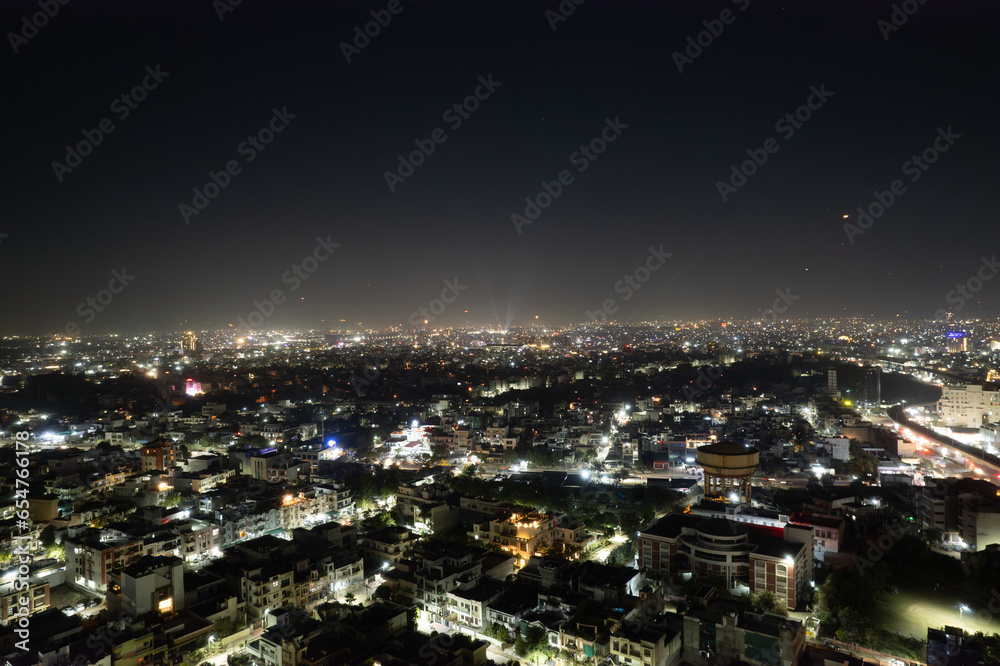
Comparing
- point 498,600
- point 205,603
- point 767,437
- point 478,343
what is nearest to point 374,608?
point 498,600

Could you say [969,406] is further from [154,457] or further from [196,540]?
[154,457]

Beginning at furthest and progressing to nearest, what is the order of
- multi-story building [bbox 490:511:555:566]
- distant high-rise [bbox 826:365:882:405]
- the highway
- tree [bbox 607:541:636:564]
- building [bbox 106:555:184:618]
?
distant high-rise [bbox 826:365:882:405] < the highway < multi-story building [bbox 490:511:555:566] < tree [bbox 607:541:636:564] < building [bbox 106:555:184:618]

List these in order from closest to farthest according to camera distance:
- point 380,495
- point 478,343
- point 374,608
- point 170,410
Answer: point 374,608
point 380,495
point 170,410
point 478,343

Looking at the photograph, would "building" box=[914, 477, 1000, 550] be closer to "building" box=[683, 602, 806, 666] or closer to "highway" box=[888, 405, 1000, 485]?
"highway" box=[888, 405, 1000, 485]

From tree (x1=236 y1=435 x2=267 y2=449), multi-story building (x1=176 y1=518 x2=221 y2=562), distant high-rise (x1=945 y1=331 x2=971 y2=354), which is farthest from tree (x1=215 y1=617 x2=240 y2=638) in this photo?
distant high-rise (x1=945 y1=331 x2=971 y2=354)

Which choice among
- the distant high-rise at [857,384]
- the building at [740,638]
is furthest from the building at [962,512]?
the distant high-rise at [857,384]

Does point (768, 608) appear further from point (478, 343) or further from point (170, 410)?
point (478, 343)
